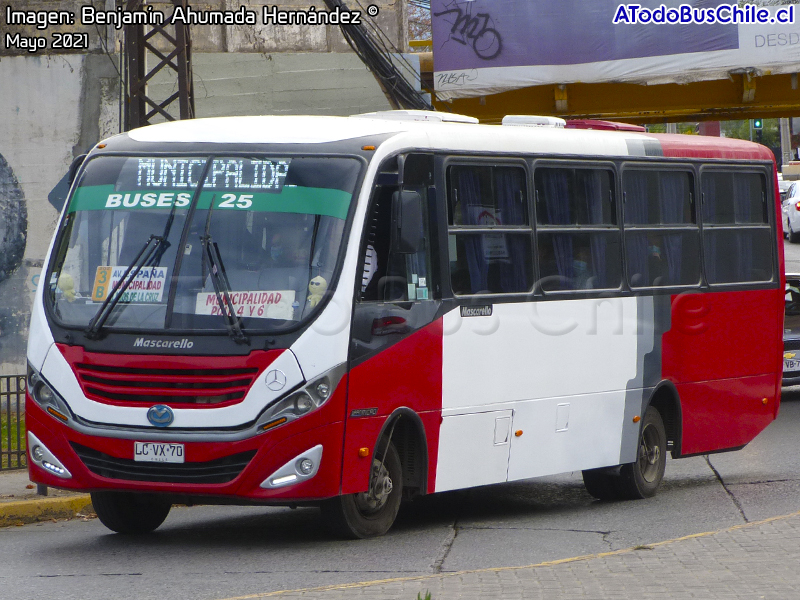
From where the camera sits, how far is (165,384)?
26.1ft

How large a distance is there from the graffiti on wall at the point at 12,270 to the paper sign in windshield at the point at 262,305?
10.8 meters

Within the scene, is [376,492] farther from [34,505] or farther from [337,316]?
[34,505]

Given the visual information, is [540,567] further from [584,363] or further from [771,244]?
[771,244]

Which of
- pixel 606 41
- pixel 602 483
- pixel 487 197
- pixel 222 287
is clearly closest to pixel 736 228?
pixel 602 483

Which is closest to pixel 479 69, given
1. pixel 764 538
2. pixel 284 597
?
pixel 764 538

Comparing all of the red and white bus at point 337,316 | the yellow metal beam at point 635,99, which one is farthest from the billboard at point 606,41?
the red and white bus at point 337,316

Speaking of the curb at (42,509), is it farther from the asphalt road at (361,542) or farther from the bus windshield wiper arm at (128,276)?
the bus windshield wiper arm at (128,276)

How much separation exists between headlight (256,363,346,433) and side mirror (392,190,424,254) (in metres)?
0.92

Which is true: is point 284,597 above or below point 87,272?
below

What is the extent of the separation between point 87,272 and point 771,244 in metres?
6.90

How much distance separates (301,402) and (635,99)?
14166mm

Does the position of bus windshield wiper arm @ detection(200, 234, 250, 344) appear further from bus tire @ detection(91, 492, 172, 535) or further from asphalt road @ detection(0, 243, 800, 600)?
bus tire @ detection(91, 492, 172, 535)

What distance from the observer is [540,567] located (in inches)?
276

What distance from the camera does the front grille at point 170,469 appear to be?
25.8 feet
